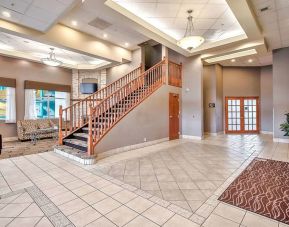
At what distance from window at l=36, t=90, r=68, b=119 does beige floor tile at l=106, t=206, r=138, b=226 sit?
8.78 meters

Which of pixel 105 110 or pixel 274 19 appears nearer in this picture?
pixel 274 19

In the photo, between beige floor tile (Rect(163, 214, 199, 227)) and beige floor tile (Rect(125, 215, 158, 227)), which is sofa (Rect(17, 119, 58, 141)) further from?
beige floor tile (Rect(163, 214, 199, 227))

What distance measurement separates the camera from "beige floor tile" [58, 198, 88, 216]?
7.67 ft

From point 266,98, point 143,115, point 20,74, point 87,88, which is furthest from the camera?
point 87,88

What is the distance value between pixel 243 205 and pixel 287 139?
6288 millimetres

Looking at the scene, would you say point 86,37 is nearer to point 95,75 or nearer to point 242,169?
point 95,75

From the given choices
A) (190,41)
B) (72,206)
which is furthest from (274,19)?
(72,206)

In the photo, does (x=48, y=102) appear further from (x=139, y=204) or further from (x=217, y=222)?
(x=217, y=222)

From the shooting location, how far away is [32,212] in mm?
2330

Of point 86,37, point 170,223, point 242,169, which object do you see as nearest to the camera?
point 170,223

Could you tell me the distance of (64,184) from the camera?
3188 mm

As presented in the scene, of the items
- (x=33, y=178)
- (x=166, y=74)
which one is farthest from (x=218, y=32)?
(x=33, y=178)

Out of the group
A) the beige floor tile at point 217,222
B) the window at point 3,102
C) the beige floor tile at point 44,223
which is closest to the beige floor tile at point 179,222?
the beige floor tile at point 217,222

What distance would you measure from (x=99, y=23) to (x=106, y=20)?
1.03 ft
